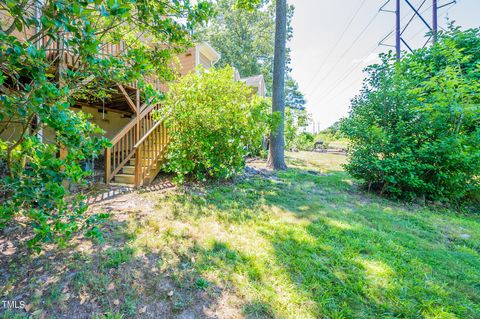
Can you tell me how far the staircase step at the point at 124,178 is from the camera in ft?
16.5

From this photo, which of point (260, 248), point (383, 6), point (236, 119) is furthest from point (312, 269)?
point (383, 6)

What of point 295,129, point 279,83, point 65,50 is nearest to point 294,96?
point 295,129

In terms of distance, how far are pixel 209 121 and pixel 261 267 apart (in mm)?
3221

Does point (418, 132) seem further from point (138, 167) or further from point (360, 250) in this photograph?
point (138, 167)

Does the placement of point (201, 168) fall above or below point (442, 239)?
above

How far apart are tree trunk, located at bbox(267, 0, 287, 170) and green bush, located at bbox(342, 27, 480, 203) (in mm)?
2483

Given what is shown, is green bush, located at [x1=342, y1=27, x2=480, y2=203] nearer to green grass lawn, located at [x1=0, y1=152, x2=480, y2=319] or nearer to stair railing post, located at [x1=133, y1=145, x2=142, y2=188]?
green grass lawn, located at [x1=0, y1=152, x2=480, y2=319]

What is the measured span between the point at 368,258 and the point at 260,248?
4.05 feet

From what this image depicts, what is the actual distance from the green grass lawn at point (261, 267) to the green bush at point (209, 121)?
1.35 meters

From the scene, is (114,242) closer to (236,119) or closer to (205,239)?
(205,239)

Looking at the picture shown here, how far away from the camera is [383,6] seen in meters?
12.0

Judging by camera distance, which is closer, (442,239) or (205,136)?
(442,239)

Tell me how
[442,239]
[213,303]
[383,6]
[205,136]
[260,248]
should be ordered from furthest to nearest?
1. [383,6]
2. [205,136]
3. [442,239]
4. [260,248]
5. [213,303]

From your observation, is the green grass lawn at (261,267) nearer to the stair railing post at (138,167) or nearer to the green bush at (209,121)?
the stair railing post at (138,167)
